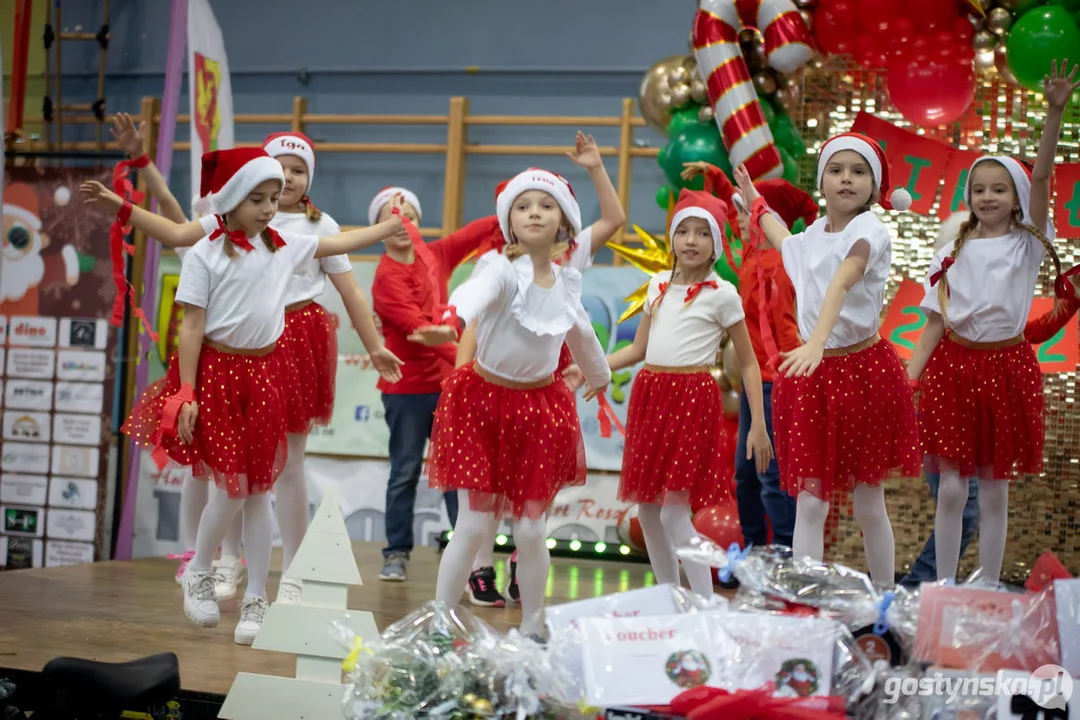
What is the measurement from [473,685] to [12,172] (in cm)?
536

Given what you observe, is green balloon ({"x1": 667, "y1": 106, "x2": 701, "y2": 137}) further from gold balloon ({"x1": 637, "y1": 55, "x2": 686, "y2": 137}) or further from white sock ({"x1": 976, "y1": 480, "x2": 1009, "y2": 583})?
white sock ({"x1": 976, "y1": 480, "x2": 1009, "y2": 583})

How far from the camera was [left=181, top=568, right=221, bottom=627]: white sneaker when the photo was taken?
10.9 feet

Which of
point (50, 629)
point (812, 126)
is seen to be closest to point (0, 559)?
point (50, 629)

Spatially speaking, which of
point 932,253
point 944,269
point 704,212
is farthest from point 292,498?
point 932,253

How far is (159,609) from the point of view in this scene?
368 centimetres

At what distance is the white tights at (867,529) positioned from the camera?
324cm

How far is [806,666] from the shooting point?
6.95 ft

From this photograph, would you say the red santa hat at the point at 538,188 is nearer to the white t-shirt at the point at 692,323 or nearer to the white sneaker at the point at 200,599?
the white t-shirt at the point at 692,323

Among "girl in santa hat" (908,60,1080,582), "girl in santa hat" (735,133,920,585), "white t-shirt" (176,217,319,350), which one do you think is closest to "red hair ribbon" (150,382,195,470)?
"white t-shirt" (176,217,319,350)

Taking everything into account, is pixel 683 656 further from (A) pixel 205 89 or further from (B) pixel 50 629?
(A) pixel 205 89

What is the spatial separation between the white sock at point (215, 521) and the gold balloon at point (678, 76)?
2660 millimetres

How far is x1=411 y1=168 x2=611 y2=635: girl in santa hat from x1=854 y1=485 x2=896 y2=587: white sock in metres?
0.86

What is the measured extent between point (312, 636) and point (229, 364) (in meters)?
1.05

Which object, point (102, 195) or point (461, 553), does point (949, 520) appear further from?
point (102, 195)
